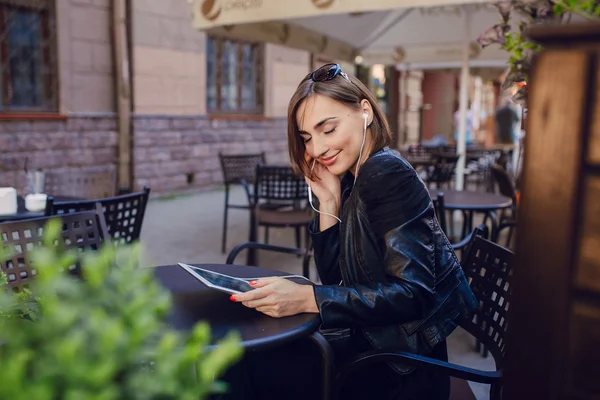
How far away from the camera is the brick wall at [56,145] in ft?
22.7

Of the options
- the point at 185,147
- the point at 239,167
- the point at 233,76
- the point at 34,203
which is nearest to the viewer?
the point at 34,203

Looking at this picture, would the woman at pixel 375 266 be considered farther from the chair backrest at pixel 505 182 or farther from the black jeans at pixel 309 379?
the chair backrest at pixel 505 182

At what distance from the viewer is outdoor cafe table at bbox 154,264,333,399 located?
1.43 m

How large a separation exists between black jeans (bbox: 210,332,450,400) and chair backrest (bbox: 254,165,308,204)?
2.90 m

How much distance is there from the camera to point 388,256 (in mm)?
1524

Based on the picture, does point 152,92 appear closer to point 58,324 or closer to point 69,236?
point 69,236

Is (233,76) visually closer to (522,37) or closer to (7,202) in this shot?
(7,202)

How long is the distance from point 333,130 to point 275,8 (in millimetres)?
3009

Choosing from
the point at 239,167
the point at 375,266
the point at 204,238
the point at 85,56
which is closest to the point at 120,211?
the point at 375,266

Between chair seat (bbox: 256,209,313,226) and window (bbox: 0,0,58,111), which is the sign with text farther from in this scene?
window (bbox: 0,0,58,111)

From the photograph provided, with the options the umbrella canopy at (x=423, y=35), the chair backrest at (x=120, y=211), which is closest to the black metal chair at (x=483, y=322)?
the chair backrest at (x=120, y=211)

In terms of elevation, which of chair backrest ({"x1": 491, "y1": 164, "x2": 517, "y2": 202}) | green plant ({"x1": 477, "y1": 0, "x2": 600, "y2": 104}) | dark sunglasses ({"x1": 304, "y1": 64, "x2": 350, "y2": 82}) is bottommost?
chair backrest ({"x1": 491, "y1": 164, "x2": 517, "y2": 202})

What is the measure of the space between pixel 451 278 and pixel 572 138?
1.02m

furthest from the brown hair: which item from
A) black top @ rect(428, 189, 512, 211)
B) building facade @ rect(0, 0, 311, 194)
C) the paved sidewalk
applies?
building facade @ rect(0, 0, 311, 194)
